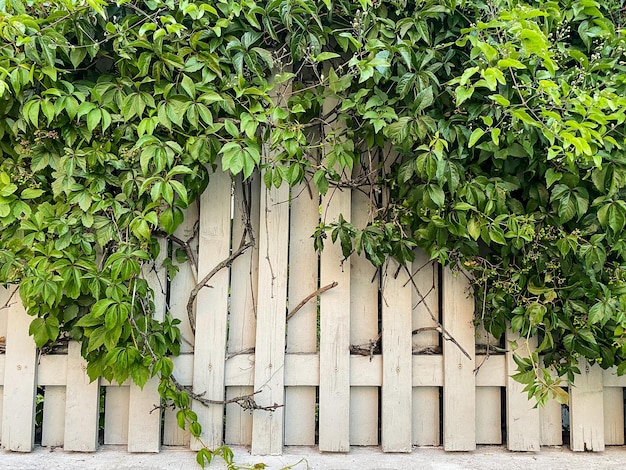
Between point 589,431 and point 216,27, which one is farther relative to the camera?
point 589,431

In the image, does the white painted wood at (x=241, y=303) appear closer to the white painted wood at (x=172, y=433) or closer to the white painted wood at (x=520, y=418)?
the white painted wood at (x=172, y=433)

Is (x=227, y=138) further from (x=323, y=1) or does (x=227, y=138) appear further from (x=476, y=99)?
(x=476, y=99)

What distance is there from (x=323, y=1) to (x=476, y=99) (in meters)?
0.65

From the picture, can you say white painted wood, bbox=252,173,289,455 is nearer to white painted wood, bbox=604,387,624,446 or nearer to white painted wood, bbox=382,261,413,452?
white painted wood, bbox=382,261,413,452

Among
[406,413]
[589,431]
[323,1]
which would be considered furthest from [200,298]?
[589,431]

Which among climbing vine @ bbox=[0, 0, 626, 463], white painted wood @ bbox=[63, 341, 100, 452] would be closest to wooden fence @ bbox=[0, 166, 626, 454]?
white painted wood @ bbox=[63, 341, 100, 452]

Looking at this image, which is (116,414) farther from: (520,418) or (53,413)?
(520,418)

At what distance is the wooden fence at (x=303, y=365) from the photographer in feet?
Result: 6.84

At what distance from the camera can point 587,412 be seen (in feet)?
7.06

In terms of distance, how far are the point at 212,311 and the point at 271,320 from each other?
0.78 feet

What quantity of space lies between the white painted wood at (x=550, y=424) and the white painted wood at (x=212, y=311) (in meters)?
1.31

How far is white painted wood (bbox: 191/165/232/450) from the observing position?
209 cm

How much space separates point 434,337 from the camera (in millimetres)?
2205

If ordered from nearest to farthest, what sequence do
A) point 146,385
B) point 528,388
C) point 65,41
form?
point 65,41 → point 528,388 → point 146,385
